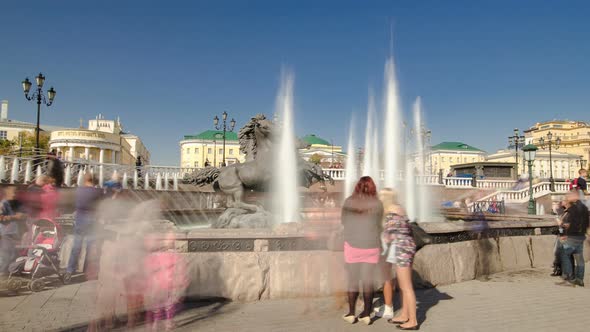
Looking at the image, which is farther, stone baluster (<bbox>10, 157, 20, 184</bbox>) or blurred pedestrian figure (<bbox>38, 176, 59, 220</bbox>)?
stone baluster (<bbox>10, 157, 20, 184</bbox>)

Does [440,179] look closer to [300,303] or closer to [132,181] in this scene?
[132,181]

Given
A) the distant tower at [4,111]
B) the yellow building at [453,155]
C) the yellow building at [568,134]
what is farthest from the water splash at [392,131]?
the distant tower at [4,111]

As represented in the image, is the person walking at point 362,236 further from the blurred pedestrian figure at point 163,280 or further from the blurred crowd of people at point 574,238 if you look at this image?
the blurred crowd of people at point 574,238

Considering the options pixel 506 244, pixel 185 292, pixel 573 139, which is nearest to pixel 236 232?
pixel 185 292

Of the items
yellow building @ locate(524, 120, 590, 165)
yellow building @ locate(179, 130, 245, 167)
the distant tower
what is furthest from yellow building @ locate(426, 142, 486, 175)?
the distant tower

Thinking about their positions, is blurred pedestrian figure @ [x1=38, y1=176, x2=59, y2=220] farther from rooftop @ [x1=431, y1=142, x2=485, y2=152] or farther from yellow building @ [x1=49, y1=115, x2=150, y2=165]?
rooftop @ [x1=431, y1=142, x2=485, y2=152]

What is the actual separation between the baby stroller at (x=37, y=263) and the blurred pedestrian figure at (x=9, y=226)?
13cm

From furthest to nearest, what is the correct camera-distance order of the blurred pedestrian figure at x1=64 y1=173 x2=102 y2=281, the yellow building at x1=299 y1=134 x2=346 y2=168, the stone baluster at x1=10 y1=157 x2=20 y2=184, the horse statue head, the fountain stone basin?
the yellow building at x1=299 y1=134 x2=346 y2=168
the stone baluster at x1=10 y1=157 x2=20 y2=184
the horse statue head
the blurred pedestrian figure at x1=64 y1=173 x2=102 y2=281
the fountain stone basin

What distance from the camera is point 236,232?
540 centimetres

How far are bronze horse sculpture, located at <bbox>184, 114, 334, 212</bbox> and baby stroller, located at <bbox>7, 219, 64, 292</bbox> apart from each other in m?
3.72

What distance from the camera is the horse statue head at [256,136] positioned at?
10297 millimetres

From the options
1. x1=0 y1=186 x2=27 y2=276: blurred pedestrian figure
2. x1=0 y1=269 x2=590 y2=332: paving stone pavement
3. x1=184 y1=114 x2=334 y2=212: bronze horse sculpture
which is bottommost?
x1=0 y1=269 x2=590 y2=332: paving stone pavement

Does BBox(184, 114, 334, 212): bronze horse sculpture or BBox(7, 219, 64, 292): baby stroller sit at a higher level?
BBox(184, 114, 334, 212): bronze horse sculpture

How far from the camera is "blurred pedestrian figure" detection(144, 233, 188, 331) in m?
4.66
